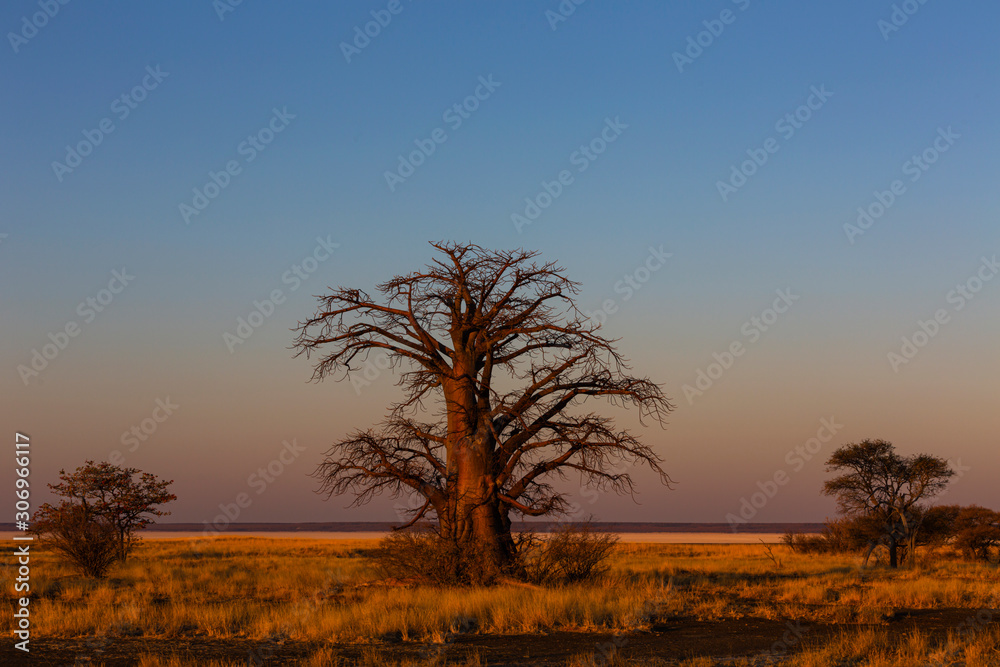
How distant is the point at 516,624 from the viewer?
1537 cm

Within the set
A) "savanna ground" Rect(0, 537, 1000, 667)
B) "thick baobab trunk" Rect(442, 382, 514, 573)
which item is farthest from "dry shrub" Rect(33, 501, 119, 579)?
"thick baobab trunk" Rect(442, 382, 514, 573)

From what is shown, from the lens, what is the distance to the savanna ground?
12258mm

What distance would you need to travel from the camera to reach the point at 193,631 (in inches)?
583

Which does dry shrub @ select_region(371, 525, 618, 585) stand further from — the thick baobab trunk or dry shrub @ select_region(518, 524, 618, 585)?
the thick baobab trunk

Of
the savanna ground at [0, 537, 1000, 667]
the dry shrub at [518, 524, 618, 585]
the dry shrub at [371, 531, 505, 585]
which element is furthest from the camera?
the dry shrub at [518, 524, 618, 585]

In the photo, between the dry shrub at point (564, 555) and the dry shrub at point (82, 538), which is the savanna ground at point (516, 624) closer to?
the dry shrub at point (564, 555)

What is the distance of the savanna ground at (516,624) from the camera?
1226 centimetres

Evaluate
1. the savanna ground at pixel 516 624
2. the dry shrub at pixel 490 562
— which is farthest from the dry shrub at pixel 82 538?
the dry shrub at pixel 490 562

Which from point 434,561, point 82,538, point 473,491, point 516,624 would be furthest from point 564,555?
point 82,538

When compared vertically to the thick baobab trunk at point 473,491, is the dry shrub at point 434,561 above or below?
below

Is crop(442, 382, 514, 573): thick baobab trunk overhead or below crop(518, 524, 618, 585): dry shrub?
overhead

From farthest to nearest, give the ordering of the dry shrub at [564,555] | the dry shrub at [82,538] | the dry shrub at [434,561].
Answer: the dry shrub at [82,538], the dry shrub at [564,555], the dry shrub at [434,561]

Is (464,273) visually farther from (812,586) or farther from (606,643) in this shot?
(812,586)

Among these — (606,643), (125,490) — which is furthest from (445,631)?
(125,490)
